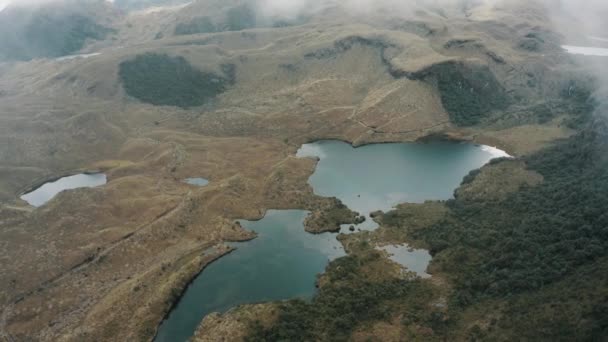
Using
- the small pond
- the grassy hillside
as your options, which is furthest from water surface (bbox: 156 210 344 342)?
the small pond

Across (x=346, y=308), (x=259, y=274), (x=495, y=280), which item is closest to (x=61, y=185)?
(x=259, y=274)

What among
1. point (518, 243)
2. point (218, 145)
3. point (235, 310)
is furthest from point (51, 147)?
point (518, 243)

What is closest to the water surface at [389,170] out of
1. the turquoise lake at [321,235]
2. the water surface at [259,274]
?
the turquoise lake at [321,235]

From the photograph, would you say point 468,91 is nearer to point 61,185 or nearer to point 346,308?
point 346,308

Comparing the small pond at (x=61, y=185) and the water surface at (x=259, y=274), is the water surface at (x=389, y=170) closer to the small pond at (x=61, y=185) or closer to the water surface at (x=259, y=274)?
the water surface at (x=259, y=274)

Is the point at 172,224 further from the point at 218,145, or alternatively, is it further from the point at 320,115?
the point at 320,115

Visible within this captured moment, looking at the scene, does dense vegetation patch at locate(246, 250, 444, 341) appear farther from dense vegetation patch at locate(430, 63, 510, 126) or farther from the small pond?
dense vegetation patch at locate(430, 63, 510, 126)
